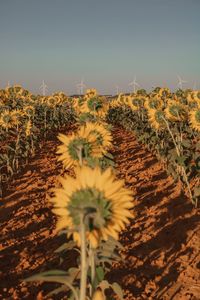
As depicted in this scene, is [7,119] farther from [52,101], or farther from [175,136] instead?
[52,101]

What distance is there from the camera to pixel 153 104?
10.3 metres

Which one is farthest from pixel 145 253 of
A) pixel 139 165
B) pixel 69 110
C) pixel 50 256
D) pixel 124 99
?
pixel 69 110

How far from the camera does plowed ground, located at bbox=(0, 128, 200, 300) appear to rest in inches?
178

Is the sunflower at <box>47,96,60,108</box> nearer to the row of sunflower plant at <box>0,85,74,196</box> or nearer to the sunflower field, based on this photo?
the row of sunflower plant at <box>0,85,74,196</box>

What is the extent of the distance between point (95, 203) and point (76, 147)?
4.47ft

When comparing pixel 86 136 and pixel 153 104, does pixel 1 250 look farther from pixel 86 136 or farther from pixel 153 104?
pixel 153 104

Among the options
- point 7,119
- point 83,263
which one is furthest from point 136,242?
point 7,119

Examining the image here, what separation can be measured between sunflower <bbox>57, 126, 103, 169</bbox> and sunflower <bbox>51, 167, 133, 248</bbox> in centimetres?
121

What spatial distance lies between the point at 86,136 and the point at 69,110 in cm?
2159

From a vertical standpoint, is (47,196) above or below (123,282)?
above

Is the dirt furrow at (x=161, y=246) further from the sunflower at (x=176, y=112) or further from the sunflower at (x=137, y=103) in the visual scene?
the sunflower at (x=137, y=103)

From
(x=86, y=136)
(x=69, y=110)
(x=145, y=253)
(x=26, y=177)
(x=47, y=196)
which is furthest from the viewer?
(x=69, y=110)

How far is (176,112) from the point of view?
7477mm

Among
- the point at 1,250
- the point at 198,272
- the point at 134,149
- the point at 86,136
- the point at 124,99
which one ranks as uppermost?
the point at 124,99
